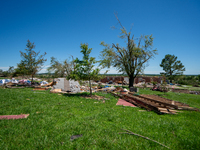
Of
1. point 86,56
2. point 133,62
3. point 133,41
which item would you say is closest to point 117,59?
point 133,62

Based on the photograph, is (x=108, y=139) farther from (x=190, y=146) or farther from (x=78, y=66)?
(x=78, y=66)

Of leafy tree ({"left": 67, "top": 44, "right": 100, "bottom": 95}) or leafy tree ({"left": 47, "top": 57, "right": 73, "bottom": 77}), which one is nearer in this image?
leafy tree ({"left": 67, "top": 44, "right": 100, "bottom": 95})

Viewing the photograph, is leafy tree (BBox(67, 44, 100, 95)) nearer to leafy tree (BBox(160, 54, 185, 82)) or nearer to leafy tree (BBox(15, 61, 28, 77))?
leafy tree (BBox(15, 61, 28, 77))

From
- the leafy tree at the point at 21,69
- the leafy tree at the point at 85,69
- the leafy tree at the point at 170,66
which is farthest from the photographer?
the leafy tree at the point at 170,66

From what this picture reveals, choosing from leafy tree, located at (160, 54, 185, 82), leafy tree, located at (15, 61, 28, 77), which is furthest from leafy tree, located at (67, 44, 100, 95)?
leafy tree, located at (160, 54, 185, 82)

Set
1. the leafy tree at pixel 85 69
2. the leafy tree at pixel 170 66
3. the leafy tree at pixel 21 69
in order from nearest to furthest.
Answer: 1. the leafy tree at pixel 85 69
2. the leafy tree at pixel 21 69
3. the leafy tree at pixel 170 66

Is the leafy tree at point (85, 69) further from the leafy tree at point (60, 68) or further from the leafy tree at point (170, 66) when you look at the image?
the leafy tree at point (170, 66)

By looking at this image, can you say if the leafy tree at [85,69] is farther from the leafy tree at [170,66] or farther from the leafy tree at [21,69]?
the leafy tree at [170,66]

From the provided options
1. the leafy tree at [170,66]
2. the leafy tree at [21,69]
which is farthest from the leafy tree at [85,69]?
the leafy tree at [170,66]

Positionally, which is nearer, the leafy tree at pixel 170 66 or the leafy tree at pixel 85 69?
the leafy tree at pixel 85 69

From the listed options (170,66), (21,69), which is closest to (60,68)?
(21,69)

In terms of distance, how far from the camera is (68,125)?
12.2ft

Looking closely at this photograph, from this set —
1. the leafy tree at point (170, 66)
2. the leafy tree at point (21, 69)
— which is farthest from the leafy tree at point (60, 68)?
the leafy tree at point (170, 66)

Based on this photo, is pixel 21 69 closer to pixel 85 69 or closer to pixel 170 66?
pixel 85 69
